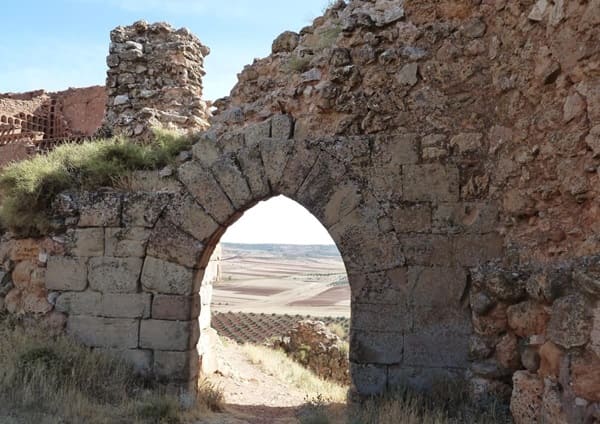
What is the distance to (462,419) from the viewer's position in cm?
409

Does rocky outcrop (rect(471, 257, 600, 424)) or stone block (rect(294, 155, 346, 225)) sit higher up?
stone block (rect(294, 155, 346, 225))

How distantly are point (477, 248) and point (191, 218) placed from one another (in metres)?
2.69

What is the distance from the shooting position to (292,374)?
827cm

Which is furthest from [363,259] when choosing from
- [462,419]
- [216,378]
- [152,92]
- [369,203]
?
[152,92]

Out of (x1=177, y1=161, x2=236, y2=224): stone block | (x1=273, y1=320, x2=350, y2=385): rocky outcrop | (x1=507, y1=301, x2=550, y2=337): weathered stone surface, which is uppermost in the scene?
(x1=177, y1=161, x2=236, y2=224): stone block

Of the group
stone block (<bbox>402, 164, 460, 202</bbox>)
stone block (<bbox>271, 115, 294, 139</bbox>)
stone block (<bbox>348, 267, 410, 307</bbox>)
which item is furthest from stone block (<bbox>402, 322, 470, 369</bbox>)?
stone block (<bbox>271, 115, 294, 139</bbox>)

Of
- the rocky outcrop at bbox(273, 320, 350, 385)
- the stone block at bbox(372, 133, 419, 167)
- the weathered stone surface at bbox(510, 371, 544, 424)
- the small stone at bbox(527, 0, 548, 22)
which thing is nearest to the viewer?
the weathered stone surface at bbox(510, 371, 544, 424)

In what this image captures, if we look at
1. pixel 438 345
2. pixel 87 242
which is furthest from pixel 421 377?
pixel 87 242

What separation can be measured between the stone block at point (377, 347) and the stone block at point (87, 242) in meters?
2.71

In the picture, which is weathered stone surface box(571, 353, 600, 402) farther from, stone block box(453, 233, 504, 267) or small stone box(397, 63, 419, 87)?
small stone box(397, 63, 419, 87)

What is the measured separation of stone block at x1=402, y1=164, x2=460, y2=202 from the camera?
481 cm

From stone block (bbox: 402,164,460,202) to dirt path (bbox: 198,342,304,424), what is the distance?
2.53 m

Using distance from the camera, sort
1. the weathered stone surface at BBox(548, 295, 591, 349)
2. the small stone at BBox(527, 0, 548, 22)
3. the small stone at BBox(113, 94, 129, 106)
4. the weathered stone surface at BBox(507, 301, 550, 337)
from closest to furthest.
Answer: the weathered stone surface at BBox(548, 295, 591, 349) < the weathered stone surface at BBox(507, 301, 550, 337) < the small stone at BBox(527, 0, 548, 22) < the small stone at BBox(113, 94, 129, 106)

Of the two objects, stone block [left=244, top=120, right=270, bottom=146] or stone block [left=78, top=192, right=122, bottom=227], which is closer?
stone block [left=244, top=120, right=270, bottom=146]
